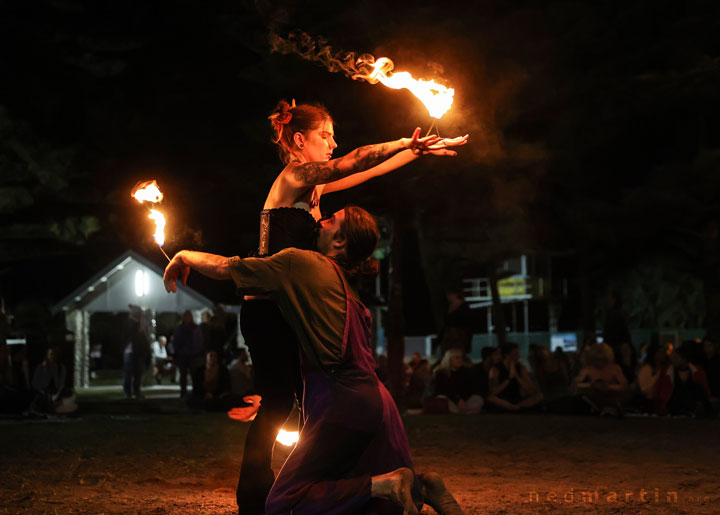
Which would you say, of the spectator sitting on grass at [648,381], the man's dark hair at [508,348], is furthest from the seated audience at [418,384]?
the spectator sitting on grass at [648,381]

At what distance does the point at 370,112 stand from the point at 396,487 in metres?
9.78

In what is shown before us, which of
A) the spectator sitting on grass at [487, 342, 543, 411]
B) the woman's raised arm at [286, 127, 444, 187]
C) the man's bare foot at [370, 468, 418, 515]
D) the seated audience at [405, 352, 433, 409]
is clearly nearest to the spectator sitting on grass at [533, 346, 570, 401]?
the spectator sitting on grass at [487, 342, 543, 411]

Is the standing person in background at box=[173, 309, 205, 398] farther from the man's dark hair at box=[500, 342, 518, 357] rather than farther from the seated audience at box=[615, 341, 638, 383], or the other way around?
the seated audience at box=[615, 341, 638, 383]

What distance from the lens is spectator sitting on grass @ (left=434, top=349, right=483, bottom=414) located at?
13.3m

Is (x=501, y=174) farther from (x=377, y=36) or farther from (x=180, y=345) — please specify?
(x=180, y=345)

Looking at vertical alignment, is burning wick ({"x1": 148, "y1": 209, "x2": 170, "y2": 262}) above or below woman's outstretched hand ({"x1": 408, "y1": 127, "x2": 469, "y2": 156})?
below

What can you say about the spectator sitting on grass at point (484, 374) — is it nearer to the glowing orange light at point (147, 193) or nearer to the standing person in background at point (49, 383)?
the standing person in background at point (49, 383)

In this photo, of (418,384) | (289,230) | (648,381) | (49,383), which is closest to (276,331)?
(289,230)

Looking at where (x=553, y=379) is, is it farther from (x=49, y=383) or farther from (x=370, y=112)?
(x=49, y=383)

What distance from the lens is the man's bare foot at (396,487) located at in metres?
3.61

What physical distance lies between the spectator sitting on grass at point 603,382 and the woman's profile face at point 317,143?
8.83 metres

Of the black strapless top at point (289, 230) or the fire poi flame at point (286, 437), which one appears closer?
the black strapless top at point (289, 230)

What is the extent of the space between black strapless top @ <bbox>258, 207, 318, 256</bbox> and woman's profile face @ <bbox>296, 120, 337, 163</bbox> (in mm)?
331

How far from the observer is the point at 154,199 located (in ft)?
15.3
